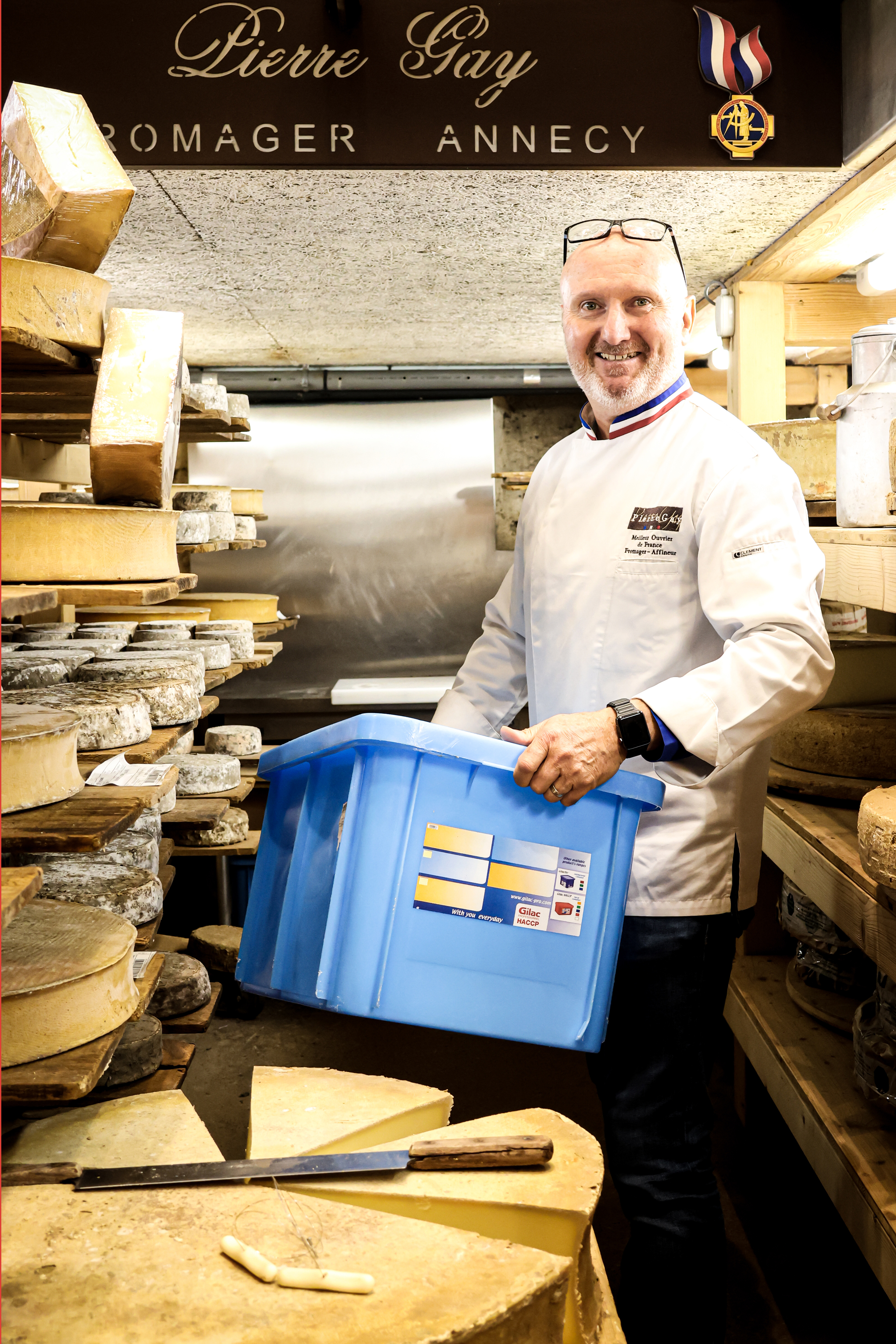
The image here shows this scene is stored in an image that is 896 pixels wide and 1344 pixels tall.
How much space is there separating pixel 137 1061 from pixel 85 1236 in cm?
79

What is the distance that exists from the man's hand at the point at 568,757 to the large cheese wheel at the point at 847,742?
1040 mm

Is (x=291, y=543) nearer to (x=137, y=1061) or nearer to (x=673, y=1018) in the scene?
(x=137, y=1061)

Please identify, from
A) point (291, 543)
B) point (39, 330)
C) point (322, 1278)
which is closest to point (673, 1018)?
point (322, 1278)

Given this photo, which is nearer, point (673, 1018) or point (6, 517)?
point (6, 517)

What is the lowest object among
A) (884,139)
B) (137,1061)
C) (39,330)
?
(137,1061)

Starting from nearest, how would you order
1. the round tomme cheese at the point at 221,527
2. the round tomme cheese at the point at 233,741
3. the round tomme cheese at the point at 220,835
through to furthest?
1. the round tomme cheese at the point at 221,527
2. the round tomme cheese at the point at 220,835
3. the round tomme cheese at the point at 233,741

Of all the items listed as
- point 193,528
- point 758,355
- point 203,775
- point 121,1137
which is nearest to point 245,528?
point 193,528

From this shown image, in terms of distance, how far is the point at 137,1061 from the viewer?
6.72 ft

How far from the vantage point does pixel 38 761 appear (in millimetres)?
1499

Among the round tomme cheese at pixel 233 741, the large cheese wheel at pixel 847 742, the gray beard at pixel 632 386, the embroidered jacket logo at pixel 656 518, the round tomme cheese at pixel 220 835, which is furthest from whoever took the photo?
the round tomme cheese at pixel 233 741

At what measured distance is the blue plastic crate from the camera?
58.8 inches

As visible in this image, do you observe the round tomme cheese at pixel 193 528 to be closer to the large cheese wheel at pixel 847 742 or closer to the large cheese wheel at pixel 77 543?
the large cheese wheel at pixel 77 543

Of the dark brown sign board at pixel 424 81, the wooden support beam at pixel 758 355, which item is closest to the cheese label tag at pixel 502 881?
the dark brown sign board at pixel 424 81

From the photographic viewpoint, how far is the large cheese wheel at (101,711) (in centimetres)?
198
